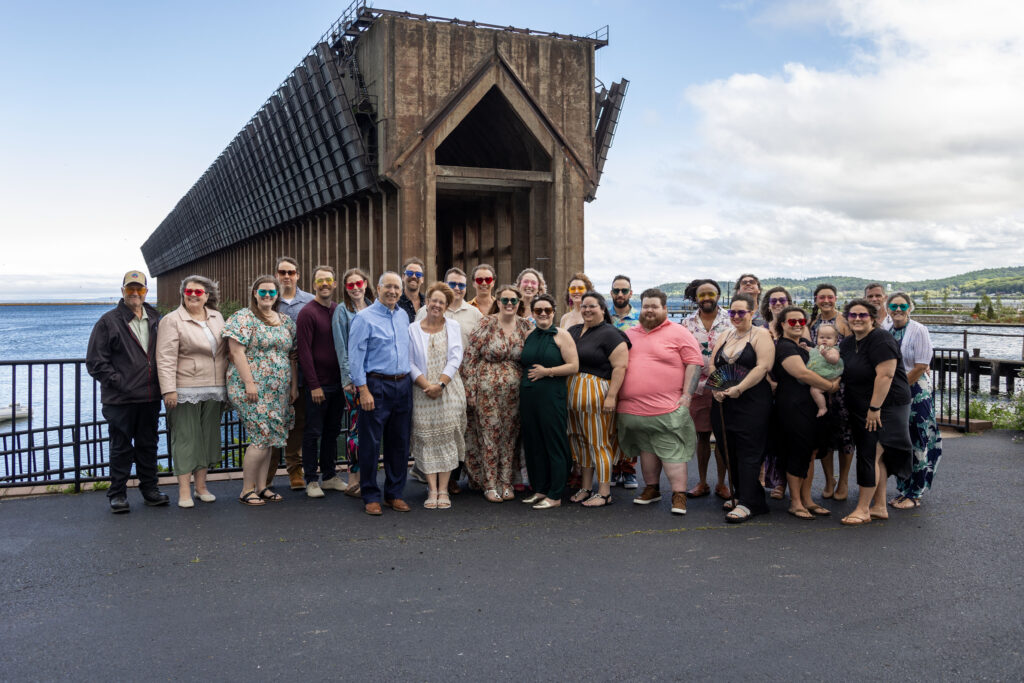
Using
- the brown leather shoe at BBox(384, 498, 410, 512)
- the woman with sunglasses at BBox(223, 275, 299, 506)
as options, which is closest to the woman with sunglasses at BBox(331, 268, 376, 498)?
the woman with sunglasses at BBox(223, 275, 299, 506)

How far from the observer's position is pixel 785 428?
6.62 metres

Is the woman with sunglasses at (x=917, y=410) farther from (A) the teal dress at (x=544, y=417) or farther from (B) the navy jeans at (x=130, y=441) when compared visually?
(B) the navy jeans at (x=130, y=441)

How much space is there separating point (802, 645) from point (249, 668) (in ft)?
9.12

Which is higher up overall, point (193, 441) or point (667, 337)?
point (667, 337)

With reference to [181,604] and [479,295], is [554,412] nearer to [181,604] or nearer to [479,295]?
[479,295]

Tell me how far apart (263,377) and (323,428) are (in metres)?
0.84

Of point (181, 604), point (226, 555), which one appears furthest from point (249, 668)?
point (226, 555)

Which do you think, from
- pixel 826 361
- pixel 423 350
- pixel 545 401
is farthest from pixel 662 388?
pixel 423 350

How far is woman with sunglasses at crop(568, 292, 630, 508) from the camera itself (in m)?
6.90

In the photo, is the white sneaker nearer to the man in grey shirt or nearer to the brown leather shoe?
the man in grey shirt

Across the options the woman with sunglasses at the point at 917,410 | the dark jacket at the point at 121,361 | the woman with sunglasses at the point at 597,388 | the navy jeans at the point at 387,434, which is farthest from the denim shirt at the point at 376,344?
the woman with sunglasses at the point at 917,410

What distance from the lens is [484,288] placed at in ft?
25.2

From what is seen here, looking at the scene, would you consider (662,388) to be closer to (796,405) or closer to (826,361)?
(796,405)

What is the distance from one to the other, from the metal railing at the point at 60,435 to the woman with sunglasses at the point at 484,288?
79.9 inches
